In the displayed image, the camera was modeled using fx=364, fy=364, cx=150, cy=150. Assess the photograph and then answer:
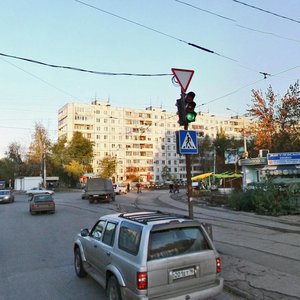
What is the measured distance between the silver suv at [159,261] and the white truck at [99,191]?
95.4 ft

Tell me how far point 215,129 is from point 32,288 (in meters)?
126

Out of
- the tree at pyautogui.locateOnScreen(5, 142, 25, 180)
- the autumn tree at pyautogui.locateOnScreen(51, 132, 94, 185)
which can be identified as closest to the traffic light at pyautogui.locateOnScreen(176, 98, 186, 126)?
the autumn tree at pyautogui.locateOnScreen(51, 132, 94, 185)

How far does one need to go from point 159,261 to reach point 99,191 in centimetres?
3072

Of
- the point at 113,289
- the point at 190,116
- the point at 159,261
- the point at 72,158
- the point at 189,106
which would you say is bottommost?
the point at 113,289

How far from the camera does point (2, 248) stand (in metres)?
11.6

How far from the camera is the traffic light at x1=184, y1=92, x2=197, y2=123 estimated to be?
28.3ft

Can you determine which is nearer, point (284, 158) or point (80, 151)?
point (284, 158)

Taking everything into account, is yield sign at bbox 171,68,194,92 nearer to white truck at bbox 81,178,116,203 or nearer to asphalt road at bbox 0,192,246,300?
asphalt road at bbox 0,192,246,300

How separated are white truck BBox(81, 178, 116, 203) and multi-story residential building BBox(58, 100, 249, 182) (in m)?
63.1

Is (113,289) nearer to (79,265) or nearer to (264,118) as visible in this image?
(79,265)

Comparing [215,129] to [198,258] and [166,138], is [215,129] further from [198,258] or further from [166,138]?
[198,258]

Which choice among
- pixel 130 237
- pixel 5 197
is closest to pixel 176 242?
pixel 130 237

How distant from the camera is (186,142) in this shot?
29.1ft

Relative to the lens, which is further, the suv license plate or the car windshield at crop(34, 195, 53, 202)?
the car windshield at crop(34, 195, 53, 202)
